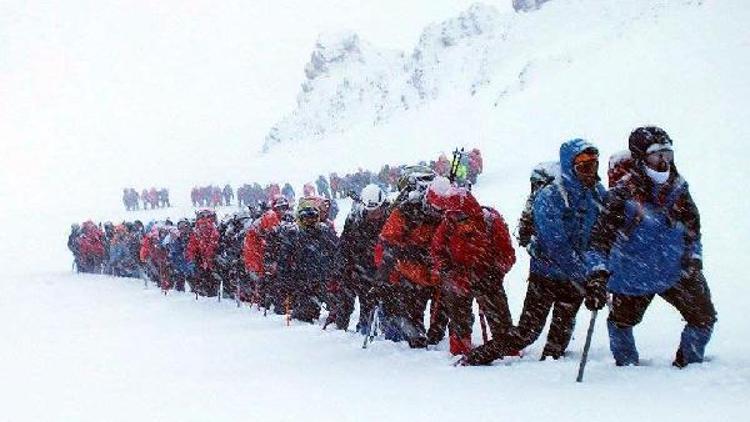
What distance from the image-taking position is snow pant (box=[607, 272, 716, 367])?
5.35m

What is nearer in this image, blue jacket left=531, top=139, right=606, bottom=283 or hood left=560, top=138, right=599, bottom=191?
hood left=560, top=138, right=599, bottom=191

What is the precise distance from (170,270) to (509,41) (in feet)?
187

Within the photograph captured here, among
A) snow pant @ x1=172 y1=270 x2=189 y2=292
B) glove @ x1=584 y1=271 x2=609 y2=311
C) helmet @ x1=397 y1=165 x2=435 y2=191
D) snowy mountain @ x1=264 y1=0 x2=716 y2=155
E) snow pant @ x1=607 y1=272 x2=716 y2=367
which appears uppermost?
snowy mountain @ x1=264 y1=0 x2=716 y2=155

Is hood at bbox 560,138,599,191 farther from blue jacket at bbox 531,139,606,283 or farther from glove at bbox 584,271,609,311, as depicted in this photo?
glove at bbox 584,271,609,311

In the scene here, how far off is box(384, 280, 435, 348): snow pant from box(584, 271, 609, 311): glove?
3165mm

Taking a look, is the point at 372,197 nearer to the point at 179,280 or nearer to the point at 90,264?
the point at 179,280

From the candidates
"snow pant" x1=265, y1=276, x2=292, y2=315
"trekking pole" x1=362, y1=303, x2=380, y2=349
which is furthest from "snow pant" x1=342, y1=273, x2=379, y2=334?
"snow pant" x1=265, y1=276, x2=292, y2=315

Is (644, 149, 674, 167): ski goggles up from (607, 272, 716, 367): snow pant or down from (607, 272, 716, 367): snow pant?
up

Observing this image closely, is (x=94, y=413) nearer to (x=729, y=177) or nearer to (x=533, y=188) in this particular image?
(x=533, y=188)

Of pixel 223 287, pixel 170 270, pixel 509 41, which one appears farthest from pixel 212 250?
pixel 509 41

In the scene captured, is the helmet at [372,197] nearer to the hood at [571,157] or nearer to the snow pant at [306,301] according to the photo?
the snow pant at [306,301]

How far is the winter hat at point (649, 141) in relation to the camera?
5.21 meters

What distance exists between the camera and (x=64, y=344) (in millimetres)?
10500

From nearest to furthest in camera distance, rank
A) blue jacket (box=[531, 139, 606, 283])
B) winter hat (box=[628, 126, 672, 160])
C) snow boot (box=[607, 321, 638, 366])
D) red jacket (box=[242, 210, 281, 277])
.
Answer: winter hat (box=[628, 126, 672, 160]) < snow boot (box=[607, 321, 638, 366]) < blue jacket (box=[531, 139, 606, 283]) < red jacket (box=[242, 210, 281, 277])
